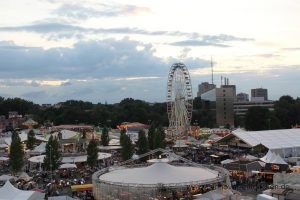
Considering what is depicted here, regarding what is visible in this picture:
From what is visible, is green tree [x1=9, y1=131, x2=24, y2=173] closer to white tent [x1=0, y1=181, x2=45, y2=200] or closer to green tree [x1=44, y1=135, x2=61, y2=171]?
green tree [x1=44, y1=135, x2=61, y2=171]

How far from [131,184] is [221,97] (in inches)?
4069

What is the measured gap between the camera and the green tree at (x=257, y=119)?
72688mm

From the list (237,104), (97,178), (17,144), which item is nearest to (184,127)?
(17,144)

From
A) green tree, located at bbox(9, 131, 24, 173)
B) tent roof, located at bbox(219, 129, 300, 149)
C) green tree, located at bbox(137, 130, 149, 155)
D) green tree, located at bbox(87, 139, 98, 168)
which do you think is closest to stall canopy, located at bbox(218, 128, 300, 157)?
tent roof, located at bbox(219, 129, 300, 149)

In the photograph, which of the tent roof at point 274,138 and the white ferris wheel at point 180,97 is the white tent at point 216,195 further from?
the white ferris wheel at point 180,97

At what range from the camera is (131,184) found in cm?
2252

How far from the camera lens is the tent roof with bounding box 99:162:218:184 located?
2341 cm

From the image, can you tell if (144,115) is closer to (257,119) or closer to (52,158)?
(257,119)

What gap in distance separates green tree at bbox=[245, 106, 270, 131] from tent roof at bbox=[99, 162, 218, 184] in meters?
48.4

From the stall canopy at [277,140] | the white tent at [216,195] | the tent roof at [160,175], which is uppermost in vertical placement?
the stall canopy at [277,140]

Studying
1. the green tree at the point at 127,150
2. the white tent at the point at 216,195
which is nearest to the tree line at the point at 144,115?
the green tree at the point at 127,150

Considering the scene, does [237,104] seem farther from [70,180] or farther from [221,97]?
[70,180]

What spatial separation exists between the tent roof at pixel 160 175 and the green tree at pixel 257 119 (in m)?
48.4

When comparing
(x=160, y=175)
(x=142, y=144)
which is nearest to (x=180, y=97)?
(x=142, y=144)
